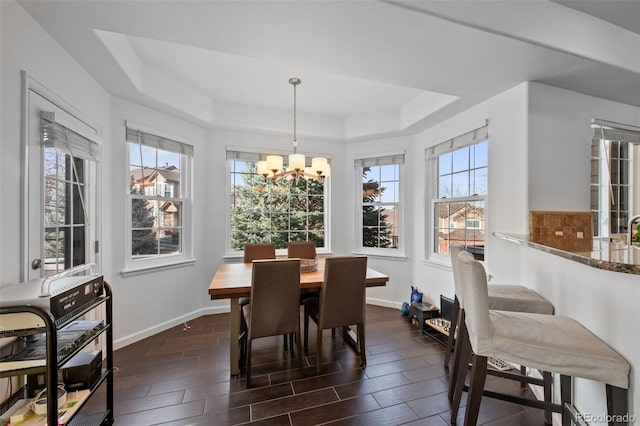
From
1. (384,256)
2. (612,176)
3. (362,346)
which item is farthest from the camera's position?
(384,256)

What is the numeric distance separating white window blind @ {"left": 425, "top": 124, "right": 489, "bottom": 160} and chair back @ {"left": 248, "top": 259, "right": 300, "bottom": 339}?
2.29 metres

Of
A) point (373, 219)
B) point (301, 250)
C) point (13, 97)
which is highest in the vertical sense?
point (13, 97)

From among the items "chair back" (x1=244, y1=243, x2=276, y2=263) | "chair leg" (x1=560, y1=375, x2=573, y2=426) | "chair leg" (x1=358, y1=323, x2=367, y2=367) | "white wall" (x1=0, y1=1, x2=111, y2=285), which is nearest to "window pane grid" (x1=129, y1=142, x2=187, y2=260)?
"chair back" (x1=244, y1=243, x2=276, y2=263)

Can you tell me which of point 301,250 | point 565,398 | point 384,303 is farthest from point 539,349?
point 384,303

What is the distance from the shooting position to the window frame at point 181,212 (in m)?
2.93

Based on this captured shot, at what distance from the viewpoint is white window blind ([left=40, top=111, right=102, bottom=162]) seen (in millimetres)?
1762

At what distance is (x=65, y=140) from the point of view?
1.93 meters

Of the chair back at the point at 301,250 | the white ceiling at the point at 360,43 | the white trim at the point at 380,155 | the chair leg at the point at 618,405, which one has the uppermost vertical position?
the white ceiling at the point at 360,43

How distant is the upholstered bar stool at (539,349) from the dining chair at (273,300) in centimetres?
126

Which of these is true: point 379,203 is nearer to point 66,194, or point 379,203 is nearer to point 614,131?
point 614,131

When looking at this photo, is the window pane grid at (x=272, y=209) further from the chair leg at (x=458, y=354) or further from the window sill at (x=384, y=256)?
the chair leg at (x=458, y=354)

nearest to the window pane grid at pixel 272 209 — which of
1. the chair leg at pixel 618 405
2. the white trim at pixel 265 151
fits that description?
the white trim at pixel 265 151

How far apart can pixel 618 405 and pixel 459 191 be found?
2.46 metres

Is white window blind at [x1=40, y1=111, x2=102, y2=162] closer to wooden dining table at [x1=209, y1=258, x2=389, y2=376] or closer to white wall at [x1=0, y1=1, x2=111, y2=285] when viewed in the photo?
white wall at [x1=0, y1=1, x2=111, y2=285]
